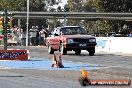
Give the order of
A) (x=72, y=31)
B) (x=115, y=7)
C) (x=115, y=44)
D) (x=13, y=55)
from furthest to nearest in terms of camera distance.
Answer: (x=115, y=7), (x=115, y=44), (x=72, y=31), (x=13, y=55)

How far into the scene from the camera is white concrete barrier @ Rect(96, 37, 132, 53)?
32.8 meters

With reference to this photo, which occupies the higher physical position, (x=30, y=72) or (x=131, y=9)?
(x=131, y=9)

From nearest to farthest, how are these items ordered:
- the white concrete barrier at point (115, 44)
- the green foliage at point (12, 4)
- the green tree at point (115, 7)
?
the white concrete barrier at point (115, 44), the green tree at point (115, 7), the green foliage at point (12, 4)

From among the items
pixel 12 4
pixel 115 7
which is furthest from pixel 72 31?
pixel 12 4

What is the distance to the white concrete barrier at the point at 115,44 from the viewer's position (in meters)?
32.8

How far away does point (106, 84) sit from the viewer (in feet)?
19.6

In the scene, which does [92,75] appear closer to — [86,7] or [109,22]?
[109,22]

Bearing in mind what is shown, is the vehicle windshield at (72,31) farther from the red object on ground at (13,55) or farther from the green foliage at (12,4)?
the green foliage at (12,4)

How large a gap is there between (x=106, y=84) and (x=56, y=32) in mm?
22923

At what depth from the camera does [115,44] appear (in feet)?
112

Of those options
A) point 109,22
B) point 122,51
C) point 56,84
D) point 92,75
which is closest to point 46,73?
point 92,75

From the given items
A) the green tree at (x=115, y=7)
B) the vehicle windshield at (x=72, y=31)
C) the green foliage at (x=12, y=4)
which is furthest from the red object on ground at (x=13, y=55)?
the green foliage at (x=12, y=4)

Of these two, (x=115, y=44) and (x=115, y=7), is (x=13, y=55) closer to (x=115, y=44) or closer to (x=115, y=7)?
(x=115, y=44)

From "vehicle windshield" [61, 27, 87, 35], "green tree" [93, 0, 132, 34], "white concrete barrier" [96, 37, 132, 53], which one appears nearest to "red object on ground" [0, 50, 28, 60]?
"vehicle windshield" [61, 27, 87, 35]
